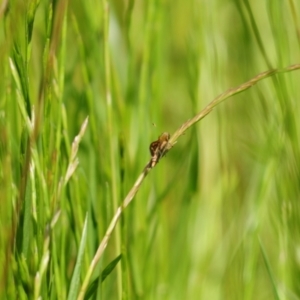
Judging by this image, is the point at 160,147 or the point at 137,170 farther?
the point at 137,170

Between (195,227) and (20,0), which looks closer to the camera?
(20,0)

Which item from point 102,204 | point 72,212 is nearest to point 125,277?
point 72,212

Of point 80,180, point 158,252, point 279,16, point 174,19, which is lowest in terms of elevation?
point 158,252

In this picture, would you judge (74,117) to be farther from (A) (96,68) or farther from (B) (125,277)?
(B) (125,277)

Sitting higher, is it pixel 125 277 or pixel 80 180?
pixel 80 180

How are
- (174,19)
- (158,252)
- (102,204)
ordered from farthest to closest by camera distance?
(174,19)
(158,252)
(102,204)

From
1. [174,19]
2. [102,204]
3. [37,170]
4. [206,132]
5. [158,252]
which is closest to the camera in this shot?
[37,170]

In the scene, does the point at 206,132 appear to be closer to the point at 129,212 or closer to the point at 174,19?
the point at 129,212
